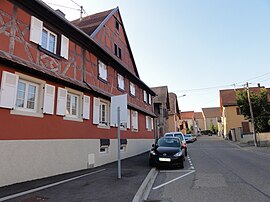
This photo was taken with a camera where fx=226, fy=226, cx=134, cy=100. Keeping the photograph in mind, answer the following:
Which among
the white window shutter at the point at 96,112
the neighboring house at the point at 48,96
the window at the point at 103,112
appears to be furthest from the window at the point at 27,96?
the window at the point at 103,112

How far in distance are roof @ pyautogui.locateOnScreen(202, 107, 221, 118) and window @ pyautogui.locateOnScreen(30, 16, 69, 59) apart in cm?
11822

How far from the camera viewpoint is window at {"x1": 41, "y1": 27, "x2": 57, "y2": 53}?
956 centimetres

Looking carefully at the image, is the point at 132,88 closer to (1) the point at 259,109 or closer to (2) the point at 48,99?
(2) the point at 48,99

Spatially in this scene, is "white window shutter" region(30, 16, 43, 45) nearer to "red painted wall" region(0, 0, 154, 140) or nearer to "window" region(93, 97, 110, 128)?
"red painted wall" region(0, 0, 154, 140)

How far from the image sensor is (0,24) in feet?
24.2

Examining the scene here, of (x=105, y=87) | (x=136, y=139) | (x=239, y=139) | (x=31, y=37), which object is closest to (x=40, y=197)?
(x=31, y=37)

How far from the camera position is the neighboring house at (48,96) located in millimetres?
7387

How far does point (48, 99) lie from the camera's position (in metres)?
8.97

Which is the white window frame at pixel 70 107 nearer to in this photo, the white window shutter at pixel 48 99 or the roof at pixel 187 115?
the white window shutter at pixel 48 99

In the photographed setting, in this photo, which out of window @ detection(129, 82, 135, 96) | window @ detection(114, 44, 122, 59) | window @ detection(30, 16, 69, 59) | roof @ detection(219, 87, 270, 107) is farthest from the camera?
roof @ detection(219, 87, 270, 107)

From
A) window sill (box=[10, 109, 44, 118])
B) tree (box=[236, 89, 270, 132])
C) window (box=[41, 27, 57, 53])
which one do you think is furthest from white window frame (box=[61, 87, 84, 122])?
tree (box=[236, 89, 270, 132])

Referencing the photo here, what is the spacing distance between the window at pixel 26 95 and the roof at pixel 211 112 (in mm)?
119580

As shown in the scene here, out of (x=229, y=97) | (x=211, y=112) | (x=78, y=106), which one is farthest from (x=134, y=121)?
(x=211, y=112)

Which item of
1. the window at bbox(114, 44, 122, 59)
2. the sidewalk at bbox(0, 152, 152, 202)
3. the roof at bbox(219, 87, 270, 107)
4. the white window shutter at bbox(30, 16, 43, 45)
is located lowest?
the sidewalk at bbox(0, 152, 152, 202)
